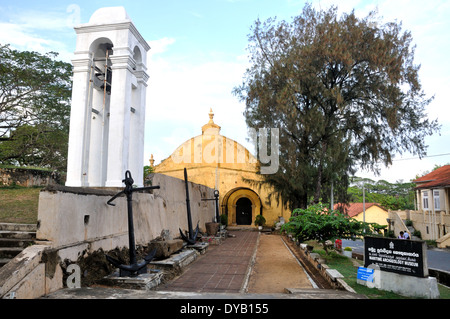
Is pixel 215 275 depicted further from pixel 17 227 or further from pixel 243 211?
pixel 243 211

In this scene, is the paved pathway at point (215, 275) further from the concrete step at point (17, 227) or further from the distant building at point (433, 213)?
the distant building at point (433, 213)

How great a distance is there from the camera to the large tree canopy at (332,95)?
14.7 meters

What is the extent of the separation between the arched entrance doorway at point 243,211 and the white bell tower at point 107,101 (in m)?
14.8

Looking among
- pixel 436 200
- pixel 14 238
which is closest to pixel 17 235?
pixel 14 238

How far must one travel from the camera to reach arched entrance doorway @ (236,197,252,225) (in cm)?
2503

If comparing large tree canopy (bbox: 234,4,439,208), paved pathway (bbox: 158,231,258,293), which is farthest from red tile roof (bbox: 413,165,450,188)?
paved pathway (bbox: 158,231,258,293)

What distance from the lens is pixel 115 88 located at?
10164 millimetres

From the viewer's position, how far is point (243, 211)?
25.2 m

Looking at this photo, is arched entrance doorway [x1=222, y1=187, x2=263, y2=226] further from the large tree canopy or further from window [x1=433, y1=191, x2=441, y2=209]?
window [x1=433, y1=191, x2=441, y2=209]

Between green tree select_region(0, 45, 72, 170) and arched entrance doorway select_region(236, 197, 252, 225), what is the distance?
1328 cm

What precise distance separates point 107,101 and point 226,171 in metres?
13.5
